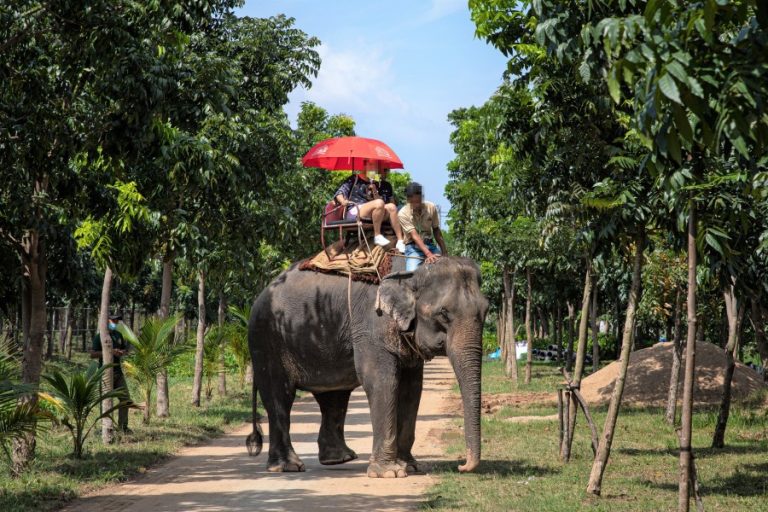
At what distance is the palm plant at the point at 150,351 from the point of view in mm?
16919

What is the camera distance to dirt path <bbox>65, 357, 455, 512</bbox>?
10.4 meters

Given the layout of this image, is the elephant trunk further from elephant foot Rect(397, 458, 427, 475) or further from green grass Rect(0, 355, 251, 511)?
green grass Rect(0, 355, 251, 511)

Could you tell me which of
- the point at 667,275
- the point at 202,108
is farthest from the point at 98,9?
the point at 667,275

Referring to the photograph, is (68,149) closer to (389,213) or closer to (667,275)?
(389,213)

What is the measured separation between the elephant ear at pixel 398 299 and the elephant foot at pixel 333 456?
254 centimetres

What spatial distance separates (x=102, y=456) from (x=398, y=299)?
4.76 metres

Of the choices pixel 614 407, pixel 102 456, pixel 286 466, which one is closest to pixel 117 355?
pixel 102 456

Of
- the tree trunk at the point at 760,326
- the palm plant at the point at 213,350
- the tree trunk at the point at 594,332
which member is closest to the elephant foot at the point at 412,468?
the tree trunk at the point at 760,326

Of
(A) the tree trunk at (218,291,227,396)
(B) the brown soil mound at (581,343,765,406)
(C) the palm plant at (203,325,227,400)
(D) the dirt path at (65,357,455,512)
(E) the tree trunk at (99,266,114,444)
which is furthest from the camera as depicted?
(A) the tree trunk at (218,291,227,396)

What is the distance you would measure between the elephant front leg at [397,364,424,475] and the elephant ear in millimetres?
933

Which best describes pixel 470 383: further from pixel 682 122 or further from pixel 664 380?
pixel 664 380

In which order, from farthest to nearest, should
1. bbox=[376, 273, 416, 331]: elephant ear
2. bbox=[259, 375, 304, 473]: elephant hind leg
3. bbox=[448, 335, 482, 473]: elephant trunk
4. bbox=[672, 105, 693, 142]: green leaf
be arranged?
bbox=[259, 375, 304, 473]: elephant hind leg → bbox=[376, 273, 416, 331]: elephant ear → bbox=[448, 335, 482, 473]: elephant trunk → bbox=[672, 105, 693, 142]: green leaf

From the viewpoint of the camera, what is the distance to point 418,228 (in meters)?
13.4

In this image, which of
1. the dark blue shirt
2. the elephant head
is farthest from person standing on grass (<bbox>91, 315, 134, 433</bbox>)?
the elephant head
